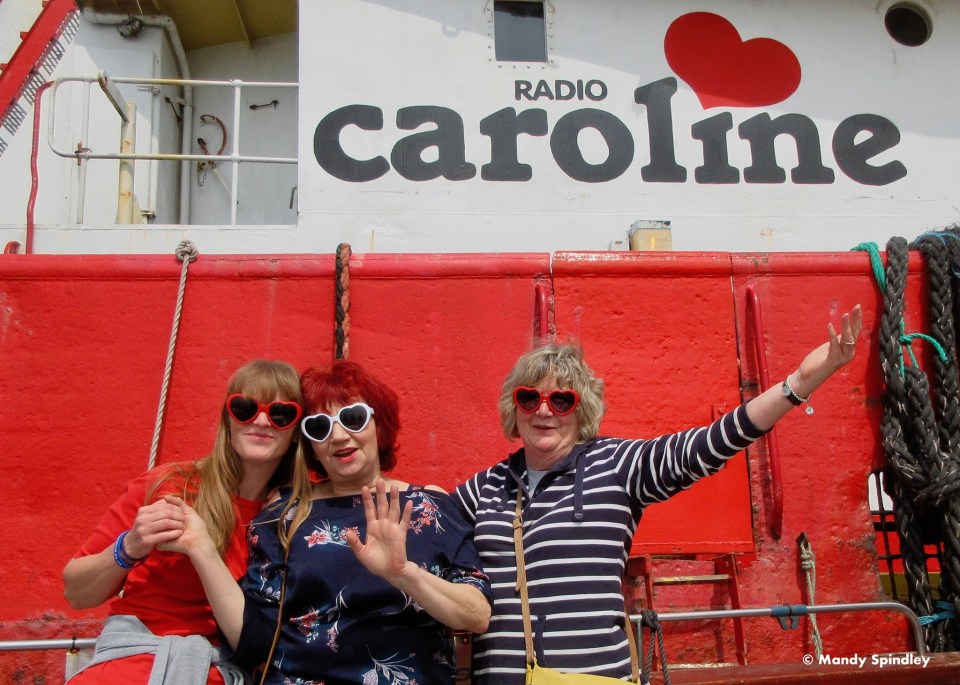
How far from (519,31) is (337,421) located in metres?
3.74

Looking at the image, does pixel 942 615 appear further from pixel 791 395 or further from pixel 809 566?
pixel 791 395

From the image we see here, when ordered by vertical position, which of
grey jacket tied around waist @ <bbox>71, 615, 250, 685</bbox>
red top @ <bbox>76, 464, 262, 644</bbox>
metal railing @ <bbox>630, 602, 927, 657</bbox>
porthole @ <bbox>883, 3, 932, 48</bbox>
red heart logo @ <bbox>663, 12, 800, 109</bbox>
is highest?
porthole @ <bbox>883, 3, 932, 48</bbox>

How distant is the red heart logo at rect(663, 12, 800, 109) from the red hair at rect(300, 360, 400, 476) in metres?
3.59

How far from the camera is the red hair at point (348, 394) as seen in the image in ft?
7.04

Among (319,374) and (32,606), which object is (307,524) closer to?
(319,374)

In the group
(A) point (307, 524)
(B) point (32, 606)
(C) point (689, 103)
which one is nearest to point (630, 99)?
(C) point (689, 103)

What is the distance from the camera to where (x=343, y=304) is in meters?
3.21

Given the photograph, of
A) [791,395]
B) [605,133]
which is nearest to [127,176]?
[605,133]

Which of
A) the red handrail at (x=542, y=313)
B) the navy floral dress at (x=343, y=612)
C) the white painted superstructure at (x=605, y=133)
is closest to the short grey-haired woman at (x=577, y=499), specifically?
the navy floral dress at (x=343, y=612)

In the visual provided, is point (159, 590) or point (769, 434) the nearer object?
point (159, 590)

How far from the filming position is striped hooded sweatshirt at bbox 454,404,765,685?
1868 millimetres

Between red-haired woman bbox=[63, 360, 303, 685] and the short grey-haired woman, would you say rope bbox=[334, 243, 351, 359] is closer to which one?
red-haired woman bbox=[63, 360, 303, 685]

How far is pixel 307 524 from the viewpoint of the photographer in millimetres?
2018

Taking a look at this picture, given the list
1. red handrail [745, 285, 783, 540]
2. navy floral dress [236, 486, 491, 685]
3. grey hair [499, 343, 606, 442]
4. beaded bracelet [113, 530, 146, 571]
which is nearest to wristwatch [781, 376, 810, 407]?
grey hair [499, 343, 606, 442]
